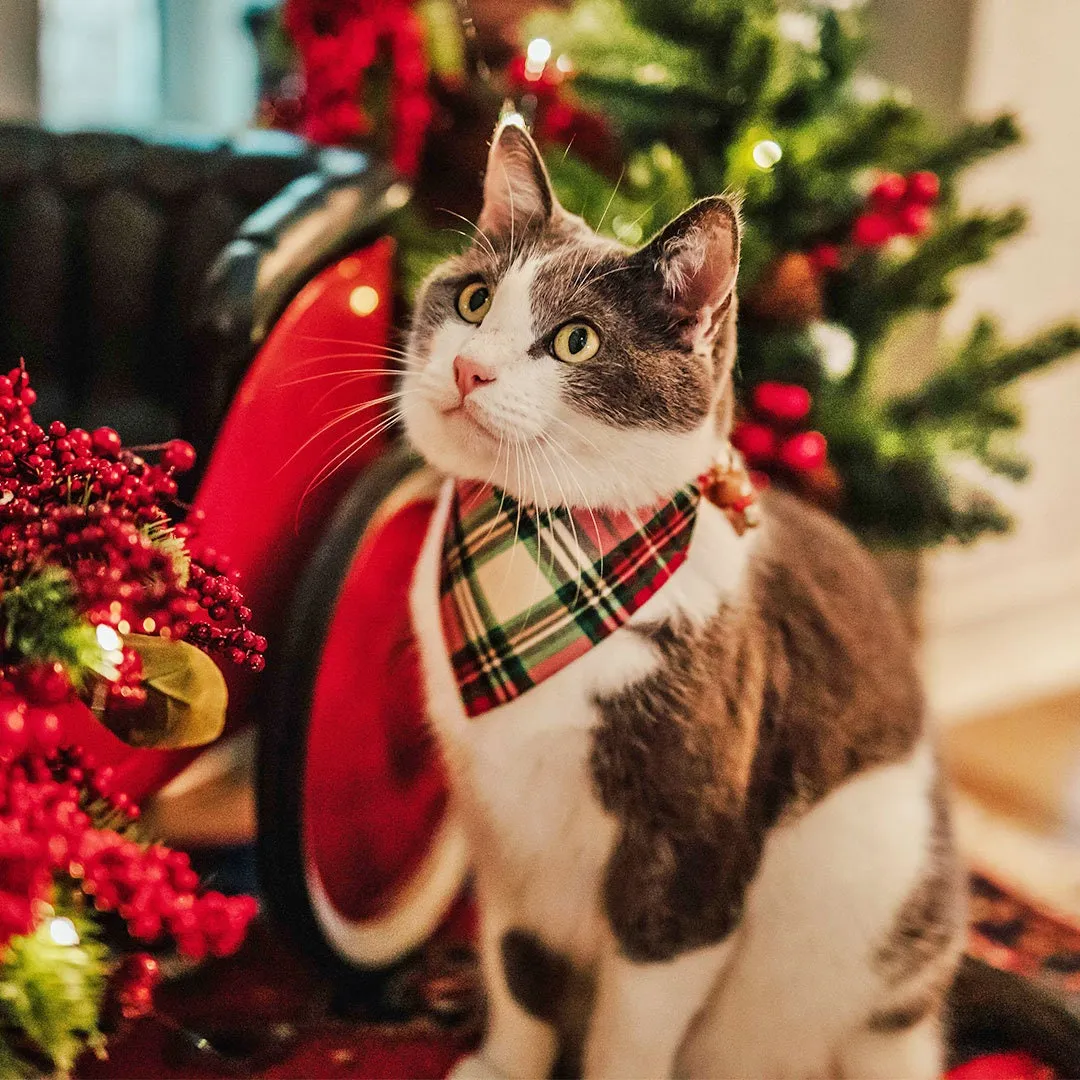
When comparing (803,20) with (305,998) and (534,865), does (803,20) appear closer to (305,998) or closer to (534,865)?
(534,865)

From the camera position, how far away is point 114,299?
48.8 inches

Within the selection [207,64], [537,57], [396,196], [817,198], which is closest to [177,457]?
[537,57]

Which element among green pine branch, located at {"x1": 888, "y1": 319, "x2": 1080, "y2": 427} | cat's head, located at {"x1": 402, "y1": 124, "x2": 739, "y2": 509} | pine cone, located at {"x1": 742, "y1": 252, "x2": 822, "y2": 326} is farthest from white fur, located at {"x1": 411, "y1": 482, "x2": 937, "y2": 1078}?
green pine branch, located at {"x1": 888, "y1": 319, "x2": 1080, "y2": 427}

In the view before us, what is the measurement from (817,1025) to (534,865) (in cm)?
30

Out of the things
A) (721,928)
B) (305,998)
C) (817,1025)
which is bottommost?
(305,998)

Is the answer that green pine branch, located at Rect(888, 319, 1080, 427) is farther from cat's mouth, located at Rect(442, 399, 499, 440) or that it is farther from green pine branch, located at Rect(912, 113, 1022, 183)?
cat's mouth, located at Rect(442, 399, 499, 440)

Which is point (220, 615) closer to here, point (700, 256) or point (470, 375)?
point (470, 375)

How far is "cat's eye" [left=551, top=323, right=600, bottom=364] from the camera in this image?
71cm

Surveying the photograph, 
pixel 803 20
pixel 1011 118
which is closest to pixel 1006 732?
pixel 1011 118

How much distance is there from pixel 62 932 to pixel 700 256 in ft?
1.68

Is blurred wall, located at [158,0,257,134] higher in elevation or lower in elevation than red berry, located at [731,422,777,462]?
higher

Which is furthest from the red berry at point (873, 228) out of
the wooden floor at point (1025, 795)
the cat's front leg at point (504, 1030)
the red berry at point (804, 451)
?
the cat's front leg at point (504, 1030)

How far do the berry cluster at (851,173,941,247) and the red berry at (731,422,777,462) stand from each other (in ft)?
0.80

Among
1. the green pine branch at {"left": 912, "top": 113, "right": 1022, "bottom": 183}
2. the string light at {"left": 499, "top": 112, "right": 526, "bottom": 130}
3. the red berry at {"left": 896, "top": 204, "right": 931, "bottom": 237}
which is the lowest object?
the string light at {"left": 499, "top": 112, "right": 526, "bottom": 130}
